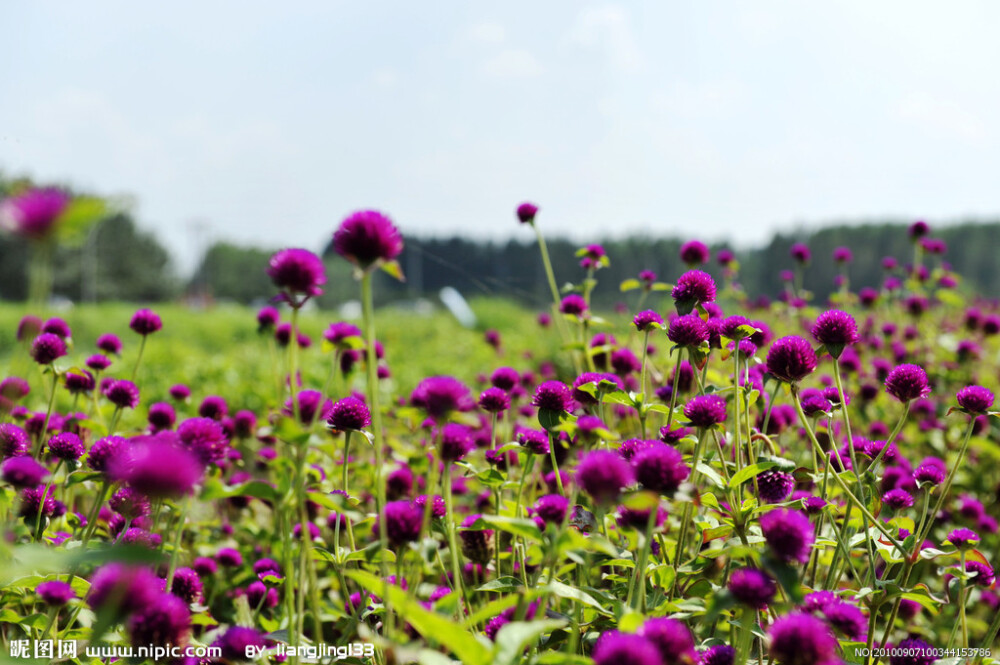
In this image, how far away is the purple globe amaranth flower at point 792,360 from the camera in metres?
1.34

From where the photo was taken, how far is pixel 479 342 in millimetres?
11516

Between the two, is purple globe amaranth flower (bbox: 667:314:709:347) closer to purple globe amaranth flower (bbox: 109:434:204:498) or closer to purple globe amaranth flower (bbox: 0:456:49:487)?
purple globe amaranth flower (bbox: 109:434:204:498)

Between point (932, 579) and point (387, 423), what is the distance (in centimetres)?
246

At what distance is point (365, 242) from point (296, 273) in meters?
0.12

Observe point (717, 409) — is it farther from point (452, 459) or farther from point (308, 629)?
point (308, 629)

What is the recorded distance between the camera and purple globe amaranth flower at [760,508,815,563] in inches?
36.0

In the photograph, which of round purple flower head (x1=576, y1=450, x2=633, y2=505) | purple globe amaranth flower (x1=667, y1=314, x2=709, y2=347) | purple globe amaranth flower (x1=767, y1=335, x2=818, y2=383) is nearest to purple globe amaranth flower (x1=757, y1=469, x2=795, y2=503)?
purple globe amaranth flower (x1=767, y1=335, x2=818, y2=383)

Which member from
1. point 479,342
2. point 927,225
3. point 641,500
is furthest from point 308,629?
point 479,342

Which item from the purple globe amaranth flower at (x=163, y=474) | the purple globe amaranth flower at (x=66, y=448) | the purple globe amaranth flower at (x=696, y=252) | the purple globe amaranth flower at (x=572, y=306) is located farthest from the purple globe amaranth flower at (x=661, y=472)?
the purple globe amaranth flower at (x=696, y=252)

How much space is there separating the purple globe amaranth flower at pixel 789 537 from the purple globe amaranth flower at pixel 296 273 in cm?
74

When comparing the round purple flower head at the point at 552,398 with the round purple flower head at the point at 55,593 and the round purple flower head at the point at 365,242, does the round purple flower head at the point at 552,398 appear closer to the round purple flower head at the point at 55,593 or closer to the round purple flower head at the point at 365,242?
the round purple flower head at the point at 365,242

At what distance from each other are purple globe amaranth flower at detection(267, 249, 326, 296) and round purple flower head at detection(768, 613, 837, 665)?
78cm

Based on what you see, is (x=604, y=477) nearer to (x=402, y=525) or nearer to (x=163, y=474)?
(x=402, y=525)

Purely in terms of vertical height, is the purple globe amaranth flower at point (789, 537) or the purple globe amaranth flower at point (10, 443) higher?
the purple globe amaranth flower at point (789, 537)
